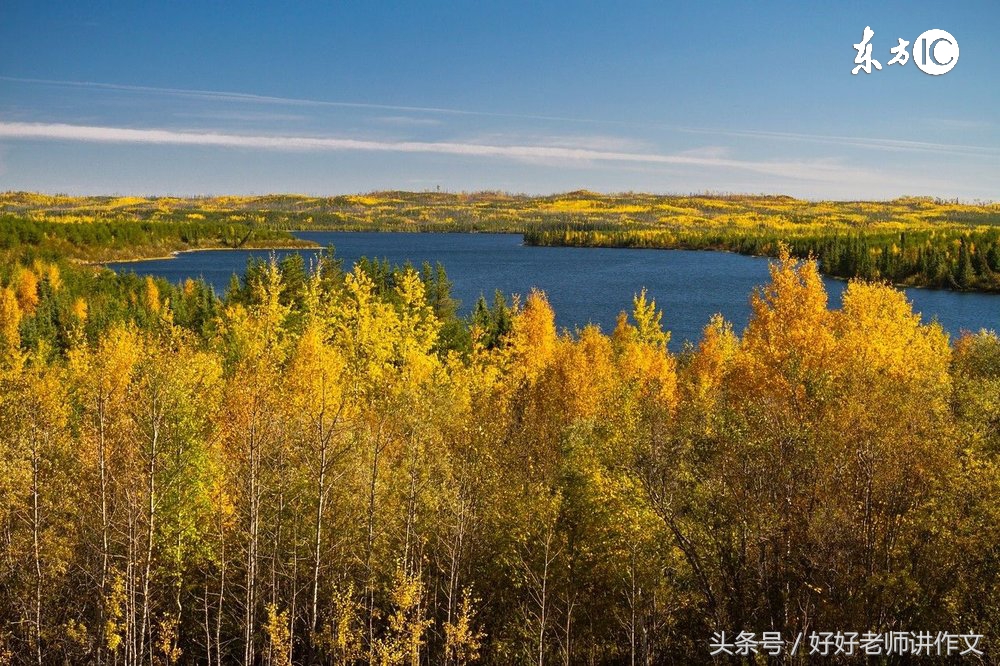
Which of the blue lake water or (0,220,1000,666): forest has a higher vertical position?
(0,220,1000,666): forest

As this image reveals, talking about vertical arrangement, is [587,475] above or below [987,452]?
below

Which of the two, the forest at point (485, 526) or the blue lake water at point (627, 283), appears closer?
the forest at point (485, 526)

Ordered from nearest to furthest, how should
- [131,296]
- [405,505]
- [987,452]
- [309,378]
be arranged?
[987,452]
[405,505]
[309,378]
[131,296]

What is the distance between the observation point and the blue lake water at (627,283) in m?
78.6

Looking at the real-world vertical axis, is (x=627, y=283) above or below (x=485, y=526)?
below

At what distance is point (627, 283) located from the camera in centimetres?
11700

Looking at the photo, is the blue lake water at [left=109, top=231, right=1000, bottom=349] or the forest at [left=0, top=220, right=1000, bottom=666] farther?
the blue lake water at [left=109, top=231, right=1000, bottom=349]

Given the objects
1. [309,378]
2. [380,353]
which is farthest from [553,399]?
[309,378]

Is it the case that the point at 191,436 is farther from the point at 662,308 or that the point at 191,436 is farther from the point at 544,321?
the point at 662,308

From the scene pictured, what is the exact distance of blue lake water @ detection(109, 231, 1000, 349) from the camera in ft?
258

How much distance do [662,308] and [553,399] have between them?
57745 mm

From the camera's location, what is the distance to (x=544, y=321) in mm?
39125

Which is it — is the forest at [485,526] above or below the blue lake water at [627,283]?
above

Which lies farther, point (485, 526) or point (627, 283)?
point (627, 283)
